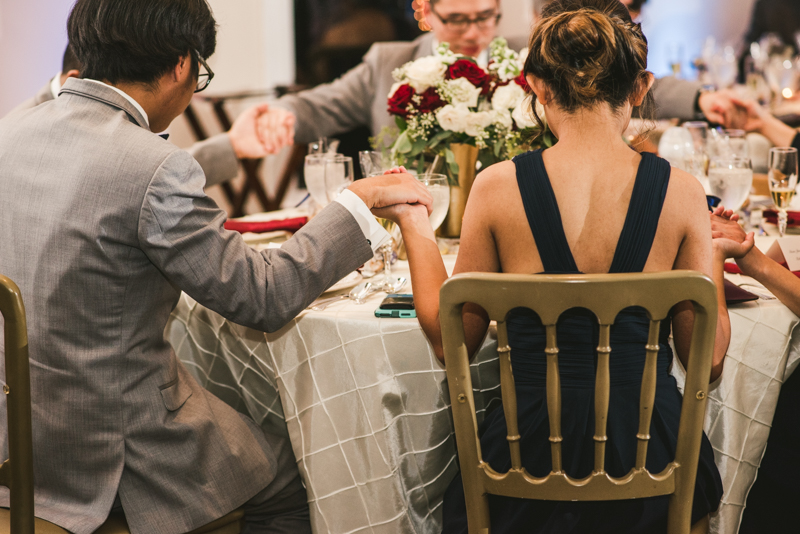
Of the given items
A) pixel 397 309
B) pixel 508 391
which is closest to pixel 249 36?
pixel 397 309

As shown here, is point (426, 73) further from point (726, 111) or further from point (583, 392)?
point (726, 111)

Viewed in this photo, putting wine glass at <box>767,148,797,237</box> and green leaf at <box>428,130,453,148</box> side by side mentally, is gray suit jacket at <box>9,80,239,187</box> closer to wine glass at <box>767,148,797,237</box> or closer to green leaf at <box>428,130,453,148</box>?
green leaf at <box>428,130,453,148</box>

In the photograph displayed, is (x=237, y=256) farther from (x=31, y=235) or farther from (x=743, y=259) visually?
(x=743, y=259)

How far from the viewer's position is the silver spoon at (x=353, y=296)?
145 cm

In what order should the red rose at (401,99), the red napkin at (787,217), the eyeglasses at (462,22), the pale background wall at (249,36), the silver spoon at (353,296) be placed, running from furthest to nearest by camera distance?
the pale background wall at (249,36), the eyeglasses at (462,22), the red napkin at (787,217), the red rose at (401,99), the silver spoon at (353,296)

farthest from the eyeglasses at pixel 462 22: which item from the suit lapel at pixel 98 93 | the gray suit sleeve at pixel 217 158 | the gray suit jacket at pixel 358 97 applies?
the suit lapel at pixel 98 93

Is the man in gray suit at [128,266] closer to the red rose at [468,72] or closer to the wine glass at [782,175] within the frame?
the red rose at [468,72]

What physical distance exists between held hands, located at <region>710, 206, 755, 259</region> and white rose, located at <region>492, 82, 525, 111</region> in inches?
22.9

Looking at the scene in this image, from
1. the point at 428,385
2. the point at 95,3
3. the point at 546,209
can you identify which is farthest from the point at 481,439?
the point at 95,3

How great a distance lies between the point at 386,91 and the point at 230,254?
2784mm

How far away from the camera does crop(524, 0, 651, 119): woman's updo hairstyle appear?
1132mm

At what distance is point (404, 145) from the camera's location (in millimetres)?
1866

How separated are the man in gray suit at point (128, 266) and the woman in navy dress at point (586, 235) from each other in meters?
0.31

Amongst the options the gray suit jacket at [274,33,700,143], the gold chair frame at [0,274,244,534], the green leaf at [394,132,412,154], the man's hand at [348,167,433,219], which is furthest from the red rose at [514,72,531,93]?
the gray suit jacket at [274,33,700,143]
